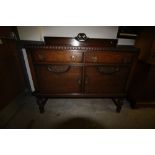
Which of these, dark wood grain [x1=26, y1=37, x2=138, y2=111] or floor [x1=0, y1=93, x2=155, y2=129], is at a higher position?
dark wood grain [x1=26, y1=37, x2=138, y2=111]

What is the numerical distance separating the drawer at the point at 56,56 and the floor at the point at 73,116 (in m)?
0.79

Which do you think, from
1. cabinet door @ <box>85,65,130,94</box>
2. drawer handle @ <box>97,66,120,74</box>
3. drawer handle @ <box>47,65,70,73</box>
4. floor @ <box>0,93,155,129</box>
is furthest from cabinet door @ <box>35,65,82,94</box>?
floor @ <box>0,93,155,129</box>

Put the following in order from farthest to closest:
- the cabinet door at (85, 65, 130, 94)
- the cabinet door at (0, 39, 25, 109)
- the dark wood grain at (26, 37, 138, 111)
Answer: the cabinet door at (0, 39, 25, 109) < the cabinet door at (85, 65, 130, 94) < the dark wood grain at (26, 37, 138, 111)

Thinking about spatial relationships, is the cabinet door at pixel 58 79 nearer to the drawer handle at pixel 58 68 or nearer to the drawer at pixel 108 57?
the drawer handle at pixel 58 68

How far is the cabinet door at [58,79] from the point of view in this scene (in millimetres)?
1117

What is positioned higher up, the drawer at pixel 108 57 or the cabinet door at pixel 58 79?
the drawer at pixel 108 57

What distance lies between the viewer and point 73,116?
1.44m

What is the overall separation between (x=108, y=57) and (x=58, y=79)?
58 cm

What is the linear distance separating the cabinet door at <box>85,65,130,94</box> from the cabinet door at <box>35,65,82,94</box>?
4.7 inches

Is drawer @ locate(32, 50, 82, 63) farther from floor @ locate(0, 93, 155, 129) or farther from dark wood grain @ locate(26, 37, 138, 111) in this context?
floor @ locate(0, 93, 155, 129)

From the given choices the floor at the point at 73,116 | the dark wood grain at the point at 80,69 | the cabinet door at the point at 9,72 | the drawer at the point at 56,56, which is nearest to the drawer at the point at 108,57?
the dark wood grain at the point at 80,69

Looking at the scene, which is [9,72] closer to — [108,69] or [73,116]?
[73,116]

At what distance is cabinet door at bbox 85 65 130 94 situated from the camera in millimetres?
1136
